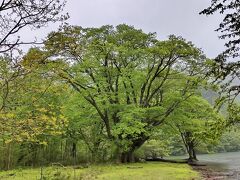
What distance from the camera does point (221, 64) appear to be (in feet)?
36.7

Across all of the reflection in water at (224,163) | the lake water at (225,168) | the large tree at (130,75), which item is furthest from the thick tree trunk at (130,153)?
the reflection in water at (224,163)

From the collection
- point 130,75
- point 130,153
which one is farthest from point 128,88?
point 130,153

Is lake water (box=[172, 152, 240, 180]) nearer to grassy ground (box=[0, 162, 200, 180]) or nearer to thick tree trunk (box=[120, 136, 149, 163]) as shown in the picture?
grassy ground (box=[0, 162, 200, 180])

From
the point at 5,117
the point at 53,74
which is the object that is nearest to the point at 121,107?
the point at 53,74

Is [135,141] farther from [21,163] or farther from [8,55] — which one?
[8,55]

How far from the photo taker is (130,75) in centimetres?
3456

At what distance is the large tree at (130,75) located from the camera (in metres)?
33.1

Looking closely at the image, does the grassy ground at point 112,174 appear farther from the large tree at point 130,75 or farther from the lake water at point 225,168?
the large tree at point 130,75

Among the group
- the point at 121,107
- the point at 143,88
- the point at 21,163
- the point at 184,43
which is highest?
the point at 184,43

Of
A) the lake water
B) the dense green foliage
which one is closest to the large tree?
the dense green foliage

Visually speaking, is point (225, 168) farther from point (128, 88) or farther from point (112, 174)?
point (112, 174)

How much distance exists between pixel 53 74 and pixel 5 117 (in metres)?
2.91

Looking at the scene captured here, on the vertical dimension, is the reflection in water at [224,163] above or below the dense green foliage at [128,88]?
below

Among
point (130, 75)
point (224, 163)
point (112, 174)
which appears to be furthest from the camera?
point (224, 163)
